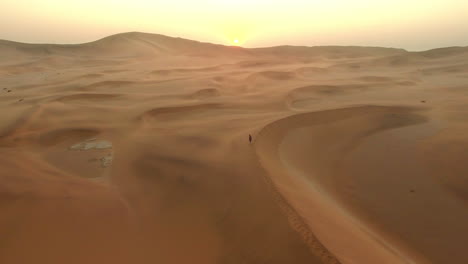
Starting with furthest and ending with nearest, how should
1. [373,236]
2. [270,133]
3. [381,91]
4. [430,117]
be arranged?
[381,91] → [430,117] → [270,133] → [373,236]

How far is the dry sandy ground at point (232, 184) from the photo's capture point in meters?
2.51

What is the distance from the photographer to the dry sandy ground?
2.51 metres

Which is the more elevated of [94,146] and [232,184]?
[94,146]

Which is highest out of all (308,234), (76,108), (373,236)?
(76,108)

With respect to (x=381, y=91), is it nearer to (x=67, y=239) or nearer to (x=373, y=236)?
(x=373, y=236)

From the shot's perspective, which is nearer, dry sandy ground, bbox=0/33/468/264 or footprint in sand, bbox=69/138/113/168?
dry sandy ground, bbox=0/33/468/264

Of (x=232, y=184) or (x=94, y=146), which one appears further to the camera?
(x=94, y=146)

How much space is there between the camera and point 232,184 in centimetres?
333

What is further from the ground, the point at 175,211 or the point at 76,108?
the point at 76,108

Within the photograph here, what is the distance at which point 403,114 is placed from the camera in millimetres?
5949

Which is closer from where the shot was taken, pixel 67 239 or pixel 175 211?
pixel 67 239

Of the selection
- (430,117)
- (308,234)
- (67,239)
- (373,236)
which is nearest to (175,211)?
(67,239)

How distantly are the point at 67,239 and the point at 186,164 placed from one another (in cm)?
154

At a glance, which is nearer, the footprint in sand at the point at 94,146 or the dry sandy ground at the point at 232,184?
the dry sandy ground at the point at 232,184
